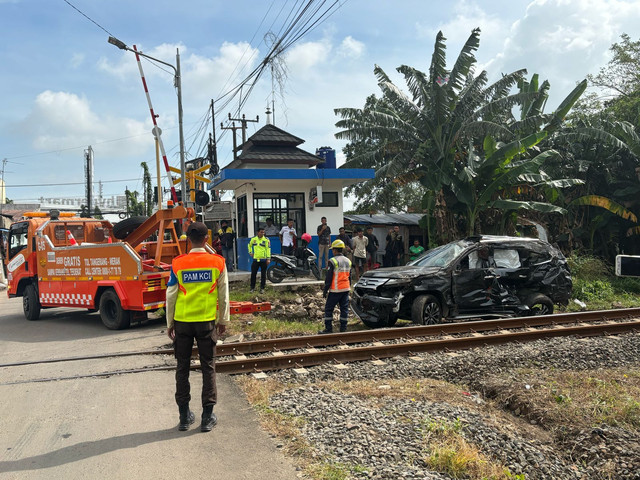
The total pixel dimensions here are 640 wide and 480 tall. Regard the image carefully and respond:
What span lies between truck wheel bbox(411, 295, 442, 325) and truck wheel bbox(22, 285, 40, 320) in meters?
9.09

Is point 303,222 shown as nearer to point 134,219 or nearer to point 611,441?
point 134,219

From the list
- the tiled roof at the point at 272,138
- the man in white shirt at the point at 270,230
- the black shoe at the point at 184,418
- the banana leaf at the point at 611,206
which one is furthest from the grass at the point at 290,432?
the banana leaf at the point at 611,206

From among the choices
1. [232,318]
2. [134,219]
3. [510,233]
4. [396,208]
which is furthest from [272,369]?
[396,208]

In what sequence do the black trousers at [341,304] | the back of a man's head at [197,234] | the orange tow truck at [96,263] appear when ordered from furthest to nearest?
the orange tow truck at [96,263] < the black trousers at [341,304] < the back of a man's head at [197,234]

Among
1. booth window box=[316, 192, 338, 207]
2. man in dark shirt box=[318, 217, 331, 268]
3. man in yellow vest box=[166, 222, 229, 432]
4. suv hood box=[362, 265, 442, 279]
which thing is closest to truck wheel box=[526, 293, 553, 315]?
suv hood box=[362, 265, 442, 279]

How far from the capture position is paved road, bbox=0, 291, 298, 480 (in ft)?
12.4

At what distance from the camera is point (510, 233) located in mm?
18609

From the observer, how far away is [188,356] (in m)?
4.67

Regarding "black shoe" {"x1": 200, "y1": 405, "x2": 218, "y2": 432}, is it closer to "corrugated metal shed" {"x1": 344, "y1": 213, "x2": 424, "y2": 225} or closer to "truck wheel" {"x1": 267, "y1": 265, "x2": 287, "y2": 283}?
"truck wheel" {"x1": 267, "y1": 265, "x2": 287, "y2": 283}

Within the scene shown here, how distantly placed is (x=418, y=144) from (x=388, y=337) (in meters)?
10.4

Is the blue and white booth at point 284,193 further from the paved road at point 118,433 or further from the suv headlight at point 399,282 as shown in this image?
the paved road at point 118,433

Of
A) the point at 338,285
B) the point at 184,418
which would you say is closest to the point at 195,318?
the point at 184,418

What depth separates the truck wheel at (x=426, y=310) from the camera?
30.2 ft

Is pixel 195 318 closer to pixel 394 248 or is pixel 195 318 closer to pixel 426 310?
pixel 426 310
